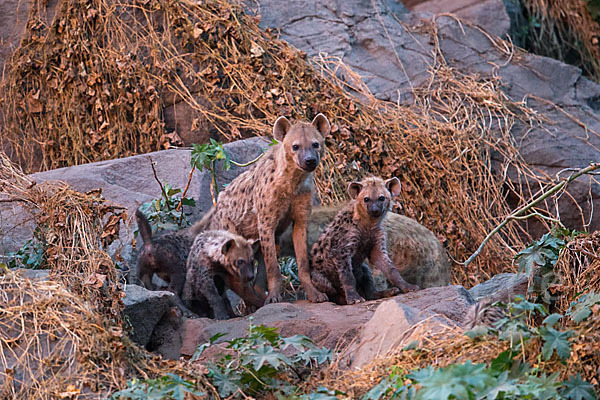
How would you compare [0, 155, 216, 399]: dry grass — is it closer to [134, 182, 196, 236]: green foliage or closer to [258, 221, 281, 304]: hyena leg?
[258, 221, 281, 304]: hyena leg

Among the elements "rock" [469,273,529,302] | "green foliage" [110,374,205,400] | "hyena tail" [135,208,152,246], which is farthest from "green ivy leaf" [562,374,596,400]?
"hyena tail" [135,208,152,246]

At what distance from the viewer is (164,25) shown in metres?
8.56

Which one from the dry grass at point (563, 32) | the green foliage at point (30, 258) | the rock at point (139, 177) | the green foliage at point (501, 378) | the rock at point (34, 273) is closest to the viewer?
the green foliage at point (501, 378)

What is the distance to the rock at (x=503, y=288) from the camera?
5.24m

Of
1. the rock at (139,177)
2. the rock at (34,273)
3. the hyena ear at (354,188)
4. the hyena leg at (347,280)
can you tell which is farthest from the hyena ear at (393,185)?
the rock at (34,273)

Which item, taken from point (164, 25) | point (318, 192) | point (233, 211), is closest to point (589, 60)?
point (318, 192)

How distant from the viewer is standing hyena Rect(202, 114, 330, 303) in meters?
5.70

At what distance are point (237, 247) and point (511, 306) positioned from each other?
7.76ft

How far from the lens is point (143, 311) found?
4.84m

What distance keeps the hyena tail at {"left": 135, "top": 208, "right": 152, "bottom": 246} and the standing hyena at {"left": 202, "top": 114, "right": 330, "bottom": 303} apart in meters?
0.77

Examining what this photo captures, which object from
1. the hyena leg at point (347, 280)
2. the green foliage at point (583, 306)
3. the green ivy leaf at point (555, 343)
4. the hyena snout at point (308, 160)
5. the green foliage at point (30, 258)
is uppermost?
the hyena snout at point (308, 160)

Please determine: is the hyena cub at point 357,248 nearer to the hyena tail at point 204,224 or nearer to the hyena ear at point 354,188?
the hyena ear at point 354,188

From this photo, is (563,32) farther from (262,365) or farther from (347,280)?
(262,365)

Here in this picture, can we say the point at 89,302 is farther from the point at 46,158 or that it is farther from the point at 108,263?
the point at 46,158
